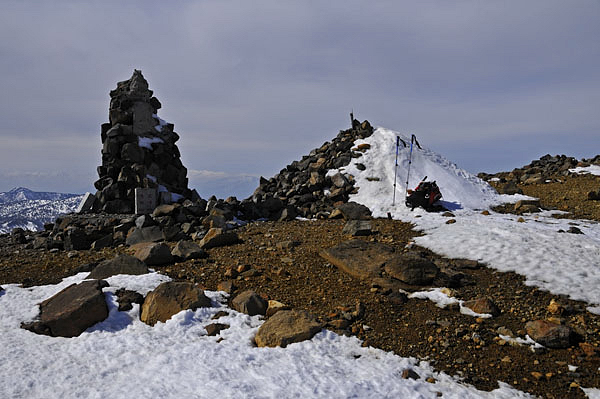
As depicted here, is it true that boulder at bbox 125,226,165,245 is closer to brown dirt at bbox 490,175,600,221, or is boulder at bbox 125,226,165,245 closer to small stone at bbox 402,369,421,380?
small stone at bbox 402,369,421,380

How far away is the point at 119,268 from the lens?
33.1 feet

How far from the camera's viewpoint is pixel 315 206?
20266mm

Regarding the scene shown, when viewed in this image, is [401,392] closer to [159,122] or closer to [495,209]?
[495,209]

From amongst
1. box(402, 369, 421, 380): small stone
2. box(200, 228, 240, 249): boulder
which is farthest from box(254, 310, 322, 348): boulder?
box(200, 228, 240, 249): boulder

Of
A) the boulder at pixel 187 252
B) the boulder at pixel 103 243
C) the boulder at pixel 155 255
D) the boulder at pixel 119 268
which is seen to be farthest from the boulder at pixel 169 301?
the boulder at pixel 103 243

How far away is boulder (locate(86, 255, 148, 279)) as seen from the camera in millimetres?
10000

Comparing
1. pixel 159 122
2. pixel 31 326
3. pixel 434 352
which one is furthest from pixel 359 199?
pixel 159 122

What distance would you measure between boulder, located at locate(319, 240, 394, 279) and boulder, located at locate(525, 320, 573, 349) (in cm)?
374

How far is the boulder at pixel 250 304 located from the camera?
8242 millimetres

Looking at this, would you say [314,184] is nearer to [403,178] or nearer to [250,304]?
[403,178]

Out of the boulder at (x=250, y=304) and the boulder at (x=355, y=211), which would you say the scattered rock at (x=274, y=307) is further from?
the boulder at (x=355, y=211)

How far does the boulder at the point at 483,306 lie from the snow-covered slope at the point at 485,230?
1953mm

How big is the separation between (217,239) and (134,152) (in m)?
16.7

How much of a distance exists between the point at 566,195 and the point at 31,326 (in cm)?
2566
